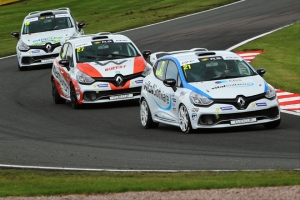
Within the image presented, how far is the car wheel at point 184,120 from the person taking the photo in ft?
53.4

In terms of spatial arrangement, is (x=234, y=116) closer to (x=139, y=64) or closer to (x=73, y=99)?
(x=139, y=64)

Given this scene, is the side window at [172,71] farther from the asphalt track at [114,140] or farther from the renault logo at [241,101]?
the renault logo at [241,101]

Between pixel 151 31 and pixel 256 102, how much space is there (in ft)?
67.6

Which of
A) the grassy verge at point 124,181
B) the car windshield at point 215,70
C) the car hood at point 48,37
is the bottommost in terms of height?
the car hood at point 48,37

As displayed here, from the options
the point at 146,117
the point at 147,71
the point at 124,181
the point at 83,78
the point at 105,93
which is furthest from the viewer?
the point at 147,71

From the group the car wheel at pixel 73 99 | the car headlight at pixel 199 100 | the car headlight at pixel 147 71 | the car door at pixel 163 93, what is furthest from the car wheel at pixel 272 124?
the car wheel at pixel 73 99

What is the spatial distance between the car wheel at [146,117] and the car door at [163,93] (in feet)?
0.48

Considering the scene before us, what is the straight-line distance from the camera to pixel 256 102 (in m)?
16.0

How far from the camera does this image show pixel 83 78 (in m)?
20.9

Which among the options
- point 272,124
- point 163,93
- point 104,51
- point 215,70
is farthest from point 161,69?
point 104,51

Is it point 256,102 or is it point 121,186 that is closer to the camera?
point 121,186

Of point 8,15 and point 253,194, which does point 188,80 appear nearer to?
point 253,194

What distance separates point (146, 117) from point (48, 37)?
12.4m

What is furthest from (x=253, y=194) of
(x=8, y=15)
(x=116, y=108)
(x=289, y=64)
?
(x=8, y=15)
